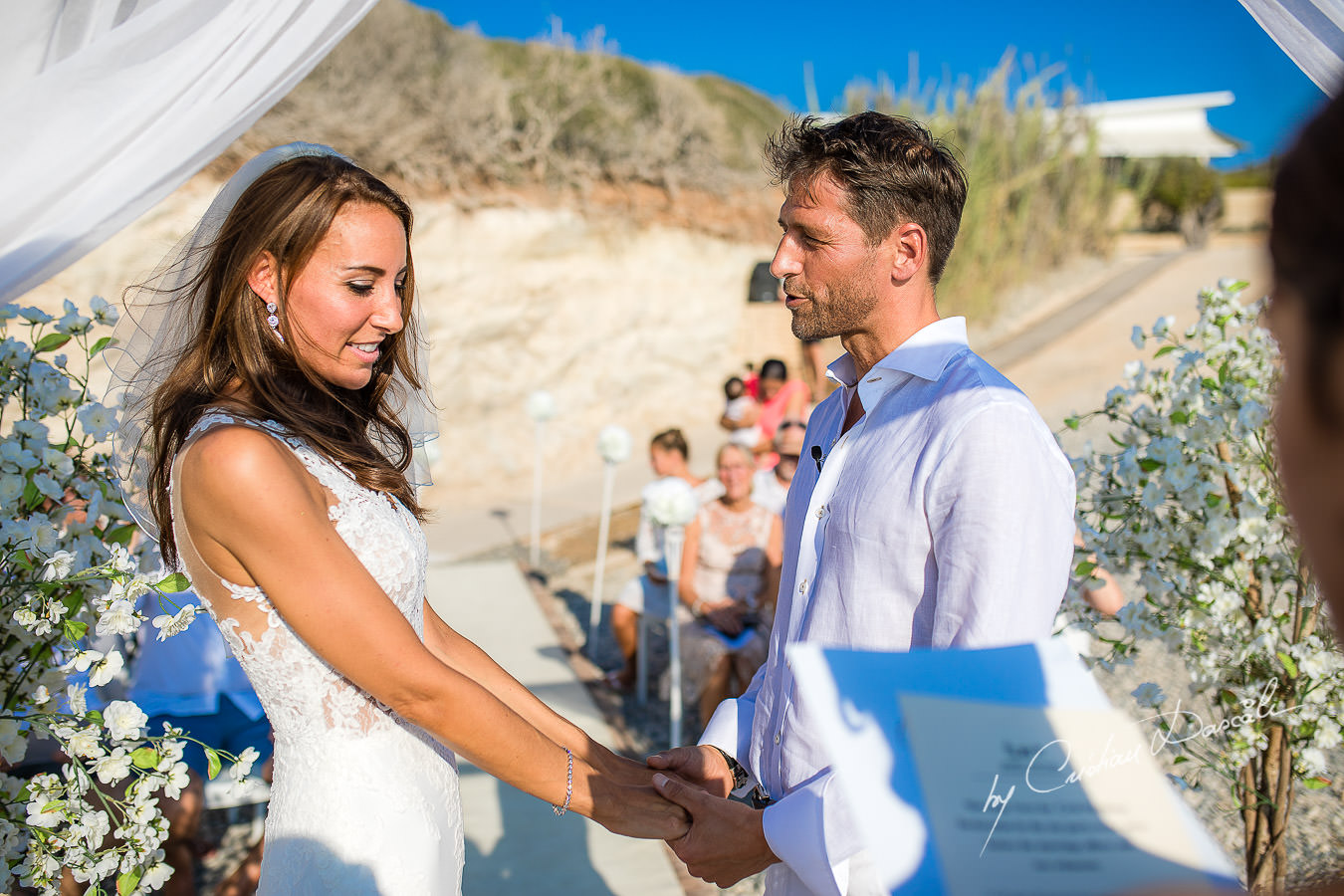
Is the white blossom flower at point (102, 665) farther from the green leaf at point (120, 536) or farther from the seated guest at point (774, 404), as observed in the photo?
the seated guest at point (774, 404)

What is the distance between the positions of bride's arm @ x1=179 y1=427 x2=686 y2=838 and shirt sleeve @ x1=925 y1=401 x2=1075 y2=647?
92cm

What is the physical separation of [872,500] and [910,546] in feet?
0.38

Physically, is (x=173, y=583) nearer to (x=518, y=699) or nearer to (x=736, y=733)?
(x=518, y=699)

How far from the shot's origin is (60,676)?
2008mm

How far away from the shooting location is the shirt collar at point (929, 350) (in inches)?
70.4

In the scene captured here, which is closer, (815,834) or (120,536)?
(815,834)

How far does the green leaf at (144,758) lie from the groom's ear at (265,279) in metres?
0.97

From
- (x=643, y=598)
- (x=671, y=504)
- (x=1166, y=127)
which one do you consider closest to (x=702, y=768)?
(x=671, y=504)

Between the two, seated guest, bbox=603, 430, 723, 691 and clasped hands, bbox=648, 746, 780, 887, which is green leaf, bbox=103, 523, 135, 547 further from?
seated guest, bbox=603, 430, 723, 691

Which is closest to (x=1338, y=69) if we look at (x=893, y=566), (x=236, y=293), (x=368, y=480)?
(x=893, y=566)

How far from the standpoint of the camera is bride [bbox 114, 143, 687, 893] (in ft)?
5.06

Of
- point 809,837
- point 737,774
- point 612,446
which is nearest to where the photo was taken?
point 809,837

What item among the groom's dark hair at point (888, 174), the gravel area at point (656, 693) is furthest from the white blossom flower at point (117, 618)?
the gravel area at point (656, 693)

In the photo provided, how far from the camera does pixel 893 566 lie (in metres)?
1.63
